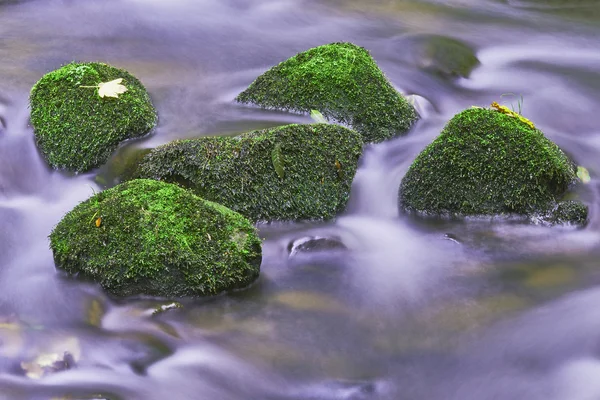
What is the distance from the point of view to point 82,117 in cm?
591

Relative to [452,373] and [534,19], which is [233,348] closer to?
[452,373]

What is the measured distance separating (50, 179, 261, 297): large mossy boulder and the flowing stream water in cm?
14

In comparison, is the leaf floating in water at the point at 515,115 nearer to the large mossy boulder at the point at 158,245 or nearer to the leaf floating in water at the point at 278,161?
the leaf floating in water at the point at 278,161

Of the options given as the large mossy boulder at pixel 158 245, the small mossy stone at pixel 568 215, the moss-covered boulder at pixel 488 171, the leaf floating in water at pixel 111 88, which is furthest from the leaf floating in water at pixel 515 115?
the leaf floating in water at pixel 111 88

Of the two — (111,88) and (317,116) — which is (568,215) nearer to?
(317,116)

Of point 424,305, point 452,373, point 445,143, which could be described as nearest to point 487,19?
point 445,143

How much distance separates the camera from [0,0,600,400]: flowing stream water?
4324 mm

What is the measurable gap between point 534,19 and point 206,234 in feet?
21.0

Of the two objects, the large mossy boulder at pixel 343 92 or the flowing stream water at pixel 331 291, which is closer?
the flowing stream water at pixel 331 291

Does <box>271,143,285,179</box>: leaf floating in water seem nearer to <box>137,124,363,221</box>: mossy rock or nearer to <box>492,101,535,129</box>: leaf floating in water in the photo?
<box>137,124,363,221</box>: mossy rock

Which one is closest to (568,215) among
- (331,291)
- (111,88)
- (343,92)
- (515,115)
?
(515,115)

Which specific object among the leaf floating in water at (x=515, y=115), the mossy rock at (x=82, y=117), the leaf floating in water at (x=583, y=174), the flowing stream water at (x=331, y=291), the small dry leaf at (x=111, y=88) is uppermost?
the leaf floating in water at (x=515, y=115)

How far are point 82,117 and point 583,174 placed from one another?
4361 mm

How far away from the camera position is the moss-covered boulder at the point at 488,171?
546 centimetres
